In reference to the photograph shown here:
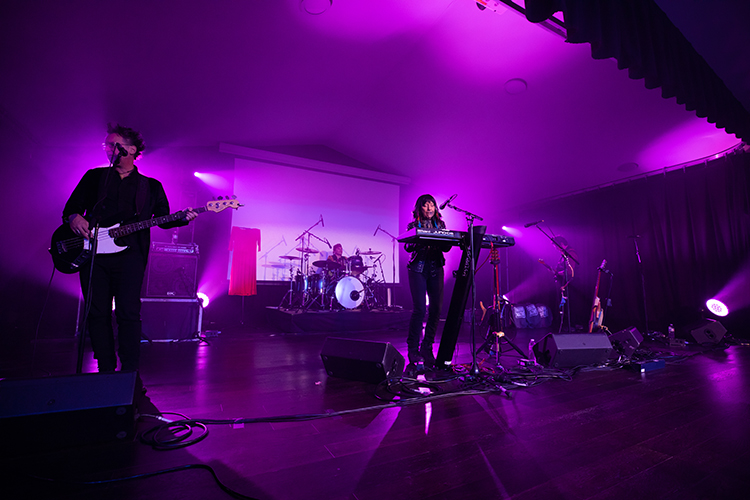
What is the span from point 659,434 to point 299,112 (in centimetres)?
649

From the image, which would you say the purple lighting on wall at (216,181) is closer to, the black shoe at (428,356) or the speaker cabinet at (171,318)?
the speaker cabinet at (171,318)

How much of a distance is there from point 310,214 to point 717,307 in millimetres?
7615

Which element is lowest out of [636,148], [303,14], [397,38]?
[636,148]

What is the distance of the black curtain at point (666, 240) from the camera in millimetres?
5340

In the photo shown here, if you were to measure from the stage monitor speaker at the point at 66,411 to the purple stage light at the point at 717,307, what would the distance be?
7.68 m

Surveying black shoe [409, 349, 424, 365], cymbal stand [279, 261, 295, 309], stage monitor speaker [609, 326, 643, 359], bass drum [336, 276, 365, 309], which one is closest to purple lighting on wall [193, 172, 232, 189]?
cymbal stand [279, 261, 295, 309]

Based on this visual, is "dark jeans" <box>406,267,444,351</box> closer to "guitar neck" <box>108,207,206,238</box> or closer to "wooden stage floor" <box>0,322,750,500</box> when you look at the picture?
"wooden stage floor" <box>0,322,750,500</box>

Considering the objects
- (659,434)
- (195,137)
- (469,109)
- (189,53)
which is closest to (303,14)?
(189,53)

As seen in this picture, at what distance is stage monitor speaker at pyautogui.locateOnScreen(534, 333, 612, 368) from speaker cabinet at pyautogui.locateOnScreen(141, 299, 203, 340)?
178 inches

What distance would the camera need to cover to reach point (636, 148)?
5660 mm

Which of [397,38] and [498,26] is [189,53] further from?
[498,26]

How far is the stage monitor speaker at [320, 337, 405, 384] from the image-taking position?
229cm

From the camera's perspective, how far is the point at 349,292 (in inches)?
251

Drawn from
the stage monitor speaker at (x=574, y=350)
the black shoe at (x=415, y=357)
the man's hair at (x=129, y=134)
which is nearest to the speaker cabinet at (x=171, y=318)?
the man's hair at (x=129, y=134)
